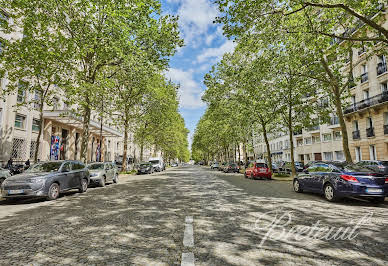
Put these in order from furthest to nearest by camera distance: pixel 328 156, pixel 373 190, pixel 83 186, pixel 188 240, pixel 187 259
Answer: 1. pixel 328 156
2. pixel 83 186
3. pixel 373 190
4. pixel 188 240
5. pixel 187 259

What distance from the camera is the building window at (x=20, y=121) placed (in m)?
22.7

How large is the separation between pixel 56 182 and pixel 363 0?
→ 14992mm

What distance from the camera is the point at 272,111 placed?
2261cm

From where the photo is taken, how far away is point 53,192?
9.70 metres

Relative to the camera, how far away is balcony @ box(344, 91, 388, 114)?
23.7 meters

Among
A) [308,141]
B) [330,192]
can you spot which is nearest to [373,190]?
[330,192]

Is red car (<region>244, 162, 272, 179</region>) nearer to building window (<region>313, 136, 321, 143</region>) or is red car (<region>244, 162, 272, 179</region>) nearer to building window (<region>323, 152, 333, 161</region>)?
building window (<region>323, 152, 333, 161</region>)

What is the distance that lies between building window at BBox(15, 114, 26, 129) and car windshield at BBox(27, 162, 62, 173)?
16011mm

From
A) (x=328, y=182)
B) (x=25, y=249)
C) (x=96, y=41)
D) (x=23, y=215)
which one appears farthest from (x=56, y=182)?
(x=328, y=182)

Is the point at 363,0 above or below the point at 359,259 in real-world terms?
above

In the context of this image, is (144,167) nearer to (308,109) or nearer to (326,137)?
(308,109)

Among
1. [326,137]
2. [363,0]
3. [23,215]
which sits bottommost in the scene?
[23,215]

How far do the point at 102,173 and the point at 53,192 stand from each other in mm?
5251

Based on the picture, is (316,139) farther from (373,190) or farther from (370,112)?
(373,190)
